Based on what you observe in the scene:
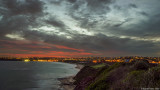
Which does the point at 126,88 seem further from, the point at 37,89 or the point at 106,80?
the point at 37,89

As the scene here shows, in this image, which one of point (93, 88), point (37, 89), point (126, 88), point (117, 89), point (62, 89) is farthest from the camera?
point (37, 89)

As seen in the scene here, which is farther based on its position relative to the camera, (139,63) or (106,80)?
(139,63)

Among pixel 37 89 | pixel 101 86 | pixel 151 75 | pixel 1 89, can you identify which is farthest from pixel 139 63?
pixel 1 89

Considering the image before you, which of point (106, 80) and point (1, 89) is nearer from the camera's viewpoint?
point (106, 80)

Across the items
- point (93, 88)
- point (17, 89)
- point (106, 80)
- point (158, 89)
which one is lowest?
point (17, 89)

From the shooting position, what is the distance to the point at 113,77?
15.3 meters

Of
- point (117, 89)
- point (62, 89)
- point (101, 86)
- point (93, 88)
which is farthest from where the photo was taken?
Result: point (62, 89)

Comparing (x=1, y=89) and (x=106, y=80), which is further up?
(x=106, y=80)

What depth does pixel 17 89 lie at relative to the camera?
1533 inches

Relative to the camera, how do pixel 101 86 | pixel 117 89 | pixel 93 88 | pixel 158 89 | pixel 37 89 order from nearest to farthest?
pixel 158 89 < pixel 117 89 < pixel 101 86 < pixel 93 88 < pixel 37 89

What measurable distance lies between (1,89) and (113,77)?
40.4 meters

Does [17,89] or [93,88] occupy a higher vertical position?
[93,88]

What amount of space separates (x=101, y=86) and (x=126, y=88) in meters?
5.95

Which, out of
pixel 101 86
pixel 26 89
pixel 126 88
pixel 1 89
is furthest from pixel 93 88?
pixel 1 89
